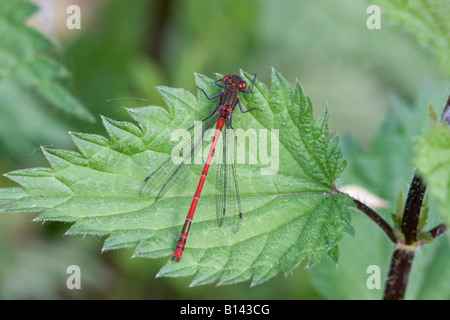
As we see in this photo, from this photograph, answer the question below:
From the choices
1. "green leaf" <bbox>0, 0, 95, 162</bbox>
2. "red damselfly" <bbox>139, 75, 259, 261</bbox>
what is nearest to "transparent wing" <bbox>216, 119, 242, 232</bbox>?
"red damselfly" <bbox>139, 75, 259, 261</bbox>

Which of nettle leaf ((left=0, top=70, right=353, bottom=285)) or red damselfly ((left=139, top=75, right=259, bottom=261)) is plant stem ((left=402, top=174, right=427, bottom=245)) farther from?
red damselfly ((left=139, top=75, right=259, bottom=261))

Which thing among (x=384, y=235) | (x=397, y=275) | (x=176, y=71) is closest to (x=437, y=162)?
(x=397, y=275)

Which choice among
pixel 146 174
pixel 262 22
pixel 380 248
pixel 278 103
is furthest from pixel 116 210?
pixel 262 22

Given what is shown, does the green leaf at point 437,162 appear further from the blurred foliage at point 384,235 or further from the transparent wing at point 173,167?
the blurred foliage at point 384,235

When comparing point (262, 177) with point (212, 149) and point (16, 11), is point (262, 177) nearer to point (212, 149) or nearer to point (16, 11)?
point (212, 149)

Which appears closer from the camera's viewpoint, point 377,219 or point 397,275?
point 377,219

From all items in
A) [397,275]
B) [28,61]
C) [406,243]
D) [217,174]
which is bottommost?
[397,275]

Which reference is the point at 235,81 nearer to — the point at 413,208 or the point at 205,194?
the point at 205,194
